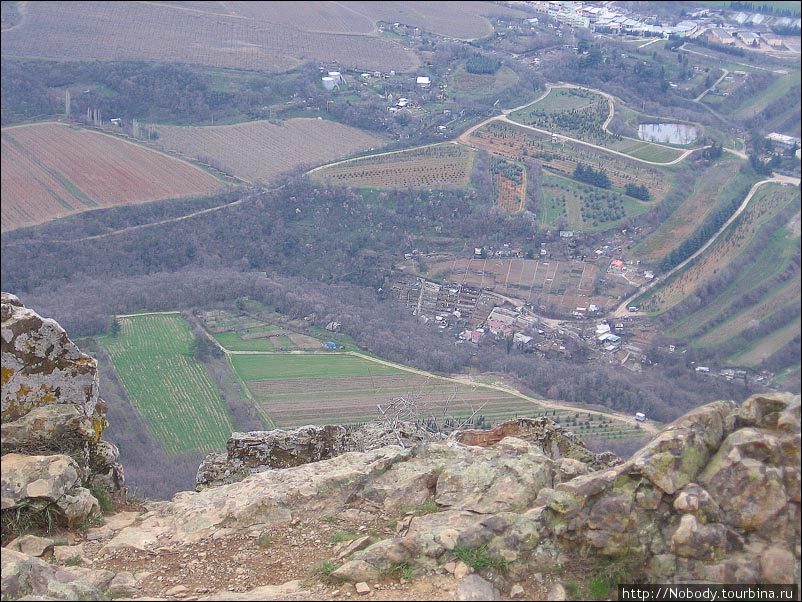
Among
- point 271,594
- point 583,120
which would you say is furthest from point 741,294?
point 271,594

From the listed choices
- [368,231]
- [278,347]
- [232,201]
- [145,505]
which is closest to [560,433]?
[145,505]

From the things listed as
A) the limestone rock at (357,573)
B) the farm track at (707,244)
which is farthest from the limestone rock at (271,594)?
the farm track at (707,244)

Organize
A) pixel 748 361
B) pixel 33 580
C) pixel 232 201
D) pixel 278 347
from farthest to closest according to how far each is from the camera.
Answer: pixel 232 201 → pixel 748 361 → pixel 278 347 → pixel 33 580

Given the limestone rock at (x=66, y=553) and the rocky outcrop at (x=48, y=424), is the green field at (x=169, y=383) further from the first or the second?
the limestone rock at (x=66, y=553)

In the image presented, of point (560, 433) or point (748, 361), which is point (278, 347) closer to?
point (748, 361)

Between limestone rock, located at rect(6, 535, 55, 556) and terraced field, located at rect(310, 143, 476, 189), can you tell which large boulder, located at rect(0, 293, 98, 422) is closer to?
limestone rock, located at rect(6, 535, 55, 556)

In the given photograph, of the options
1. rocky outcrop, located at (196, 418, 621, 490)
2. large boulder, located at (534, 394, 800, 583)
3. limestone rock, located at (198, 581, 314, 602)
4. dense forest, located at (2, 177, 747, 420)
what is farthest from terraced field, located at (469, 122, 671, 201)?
limestone rock, located at (198, 581, 314, 602)
